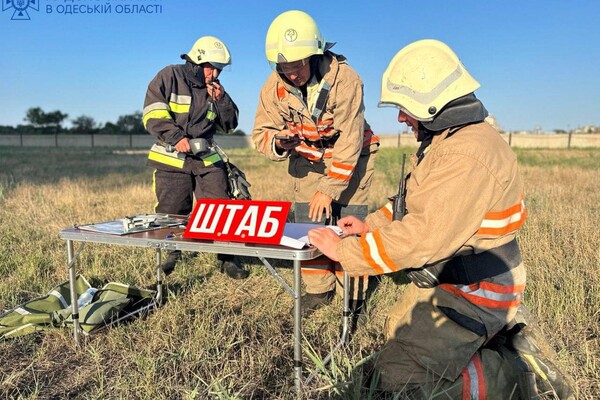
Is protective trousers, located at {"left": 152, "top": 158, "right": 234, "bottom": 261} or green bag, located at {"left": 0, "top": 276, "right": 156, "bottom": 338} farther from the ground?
protective trousers, located at {"left": 152, "top": 158, "right": 234, "bottom": 261}

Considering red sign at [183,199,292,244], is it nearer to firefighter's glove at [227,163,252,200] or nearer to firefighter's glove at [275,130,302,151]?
firefighter's glove at [275,130,302,151]

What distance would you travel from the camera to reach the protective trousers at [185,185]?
179 inches

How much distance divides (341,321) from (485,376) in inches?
46.7

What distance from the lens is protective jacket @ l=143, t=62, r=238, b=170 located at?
4297 mm

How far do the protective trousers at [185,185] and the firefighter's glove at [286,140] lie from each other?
119cm

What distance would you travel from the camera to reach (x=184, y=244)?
246cm

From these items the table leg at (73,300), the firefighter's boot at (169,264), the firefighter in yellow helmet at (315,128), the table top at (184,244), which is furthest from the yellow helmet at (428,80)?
the firefighter's boot at (169,264)

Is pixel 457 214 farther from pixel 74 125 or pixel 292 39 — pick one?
pixel 74 125

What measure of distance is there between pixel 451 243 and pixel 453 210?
17cm

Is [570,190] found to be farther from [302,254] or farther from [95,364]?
[95,364]

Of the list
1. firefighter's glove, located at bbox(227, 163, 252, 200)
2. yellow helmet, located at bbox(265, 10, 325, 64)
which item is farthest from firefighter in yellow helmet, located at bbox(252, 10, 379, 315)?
firefighter's glove, located at bbox(227, 163, 252, 200)

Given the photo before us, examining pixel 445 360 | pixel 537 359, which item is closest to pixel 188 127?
pixel 445 360

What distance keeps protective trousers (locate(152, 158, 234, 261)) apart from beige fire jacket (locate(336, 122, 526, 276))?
8.40ft

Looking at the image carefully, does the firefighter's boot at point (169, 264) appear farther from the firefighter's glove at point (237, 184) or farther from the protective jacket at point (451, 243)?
the protective jacket at point (451, 243)
